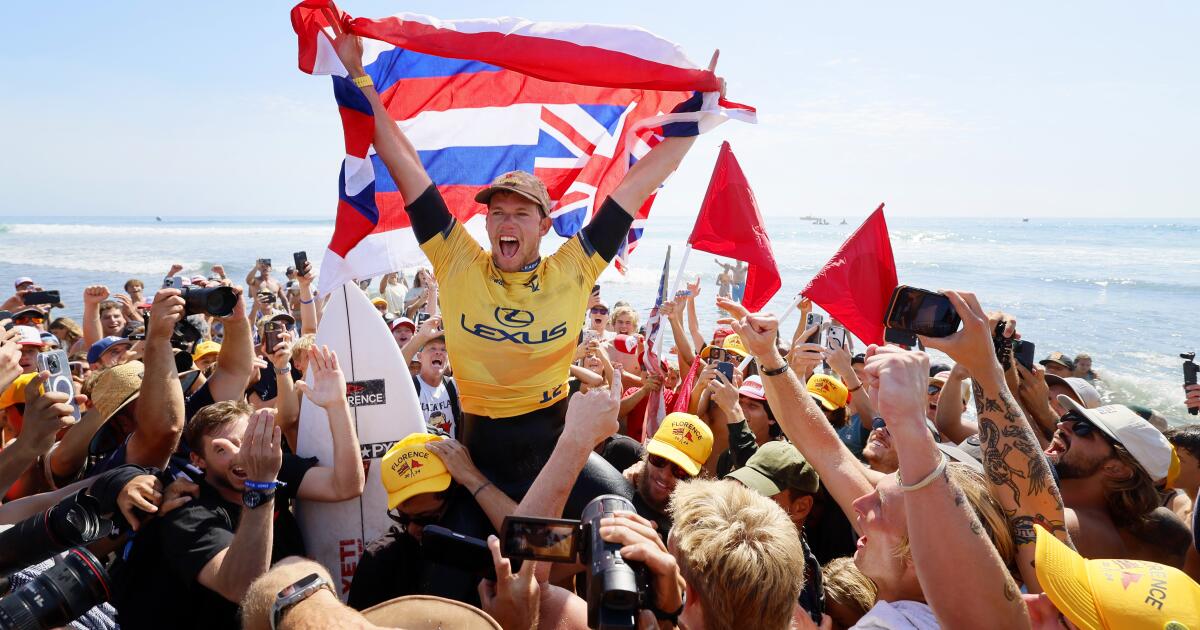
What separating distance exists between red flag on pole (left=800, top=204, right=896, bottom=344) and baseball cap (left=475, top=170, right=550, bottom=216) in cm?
189

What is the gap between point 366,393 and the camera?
3453 mm

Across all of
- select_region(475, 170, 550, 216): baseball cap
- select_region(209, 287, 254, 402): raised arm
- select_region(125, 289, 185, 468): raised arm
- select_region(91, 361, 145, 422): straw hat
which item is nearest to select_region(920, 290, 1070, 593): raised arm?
select_region(475, 170, 550, 216): baseball cap

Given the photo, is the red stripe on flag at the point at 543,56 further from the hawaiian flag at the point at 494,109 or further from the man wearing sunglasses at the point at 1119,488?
the man wearing sunglasses at the point at 1119,488

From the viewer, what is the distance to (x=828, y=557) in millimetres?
3262

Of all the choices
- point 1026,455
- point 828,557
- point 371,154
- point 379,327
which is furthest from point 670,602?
point 371,154

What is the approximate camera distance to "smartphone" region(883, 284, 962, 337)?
2.11 meters

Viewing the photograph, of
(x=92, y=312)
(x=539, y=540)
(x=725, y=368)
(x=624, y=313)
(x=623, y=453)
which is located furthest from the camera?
(x=624, y=313)

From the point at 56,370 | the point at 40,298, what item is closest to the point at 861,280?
the point at 56,370

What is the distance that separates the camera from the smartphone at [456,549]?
6.00 feet

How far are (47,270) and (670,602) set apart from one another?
36200 mm

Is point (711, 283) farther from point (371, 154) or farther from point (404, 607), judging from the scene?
point (404, 607)

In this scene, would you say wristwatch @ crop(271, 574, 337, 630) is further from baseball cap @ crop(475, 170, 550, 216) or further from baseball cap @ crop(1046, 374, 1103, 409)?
baseball cap @ crop(1046, 374, 1103, 409)

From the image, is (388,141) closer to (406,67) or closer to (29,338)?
(406,67)

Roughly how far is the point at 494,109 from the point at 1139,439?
3.57 meters
